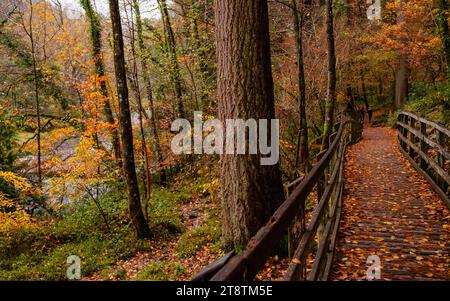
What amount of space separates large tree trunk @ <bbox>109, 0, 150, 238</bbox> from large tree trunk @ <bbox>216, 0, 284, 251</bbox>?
613 centimetres

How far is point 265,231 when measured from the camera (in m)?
2.46

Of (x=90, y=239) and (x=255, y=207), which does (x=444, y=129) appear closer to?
(x=255, y=207)

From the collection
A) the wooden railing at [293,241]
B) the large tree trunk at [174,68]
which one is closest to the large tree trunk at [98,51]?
the large tree trunk at [174,68]

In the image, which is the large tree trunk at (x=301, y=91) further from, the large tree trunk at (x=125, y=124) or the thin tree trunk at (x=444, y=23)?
the thin tree trunk at (x=444, y=23)

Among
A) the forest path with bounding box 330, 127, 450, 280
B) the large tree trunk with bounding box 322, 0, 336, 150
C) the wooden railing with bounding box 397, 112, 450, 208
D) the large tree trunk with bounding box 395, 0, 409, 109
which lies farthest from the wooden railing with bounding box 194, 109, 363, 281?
the large tree trunk with bounding box 395, 0, 409, 109

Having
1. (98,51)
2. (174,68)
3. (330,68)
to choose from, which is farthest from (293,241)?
(98,51)

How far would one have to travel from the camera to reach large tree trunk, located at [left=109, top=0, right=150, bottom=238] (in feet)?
35.6

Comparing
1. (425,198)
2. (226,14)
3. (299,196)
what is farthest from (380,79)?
(299,196)

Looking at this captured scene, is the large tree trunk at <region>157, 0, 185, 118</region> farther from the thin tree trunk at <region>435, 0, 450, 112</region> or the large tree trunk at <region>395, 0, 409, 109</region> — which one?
the large tree trunk at <region>395, 0, 409, 109</region>

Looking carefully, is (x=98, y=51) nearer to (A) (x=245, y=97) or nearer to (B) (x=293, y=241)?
(A) (x=245, y=97)

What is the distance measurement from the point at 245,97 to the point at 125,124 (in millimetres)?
6607

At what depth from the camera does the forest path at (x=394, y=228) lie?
491 centimetres

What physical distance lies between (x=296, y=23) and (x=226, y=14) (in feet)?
22.2

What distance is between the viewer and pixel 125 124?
445 inches
